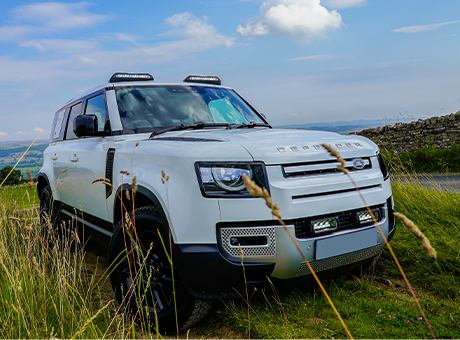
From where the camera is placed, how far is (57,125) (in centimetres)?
569

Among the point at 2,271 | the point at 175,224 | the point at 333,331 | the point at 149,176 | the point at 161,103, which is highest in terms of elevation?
the point at 161,103

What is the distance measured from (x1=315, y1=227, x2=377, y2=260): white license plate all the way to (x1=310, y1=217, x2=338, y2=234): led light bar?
6 cm

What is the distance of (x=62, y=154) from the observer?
182 inches

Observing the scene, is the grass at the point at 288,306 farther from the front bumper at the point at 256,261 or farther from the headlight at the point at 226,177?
the headlight at the point at 226,177

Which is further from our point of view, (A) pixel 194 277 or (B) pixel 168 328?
(B) pixel 168 328

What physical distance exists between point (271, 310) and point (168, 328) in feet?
2.55

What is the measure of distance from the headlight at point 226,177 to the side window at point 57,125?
156 inches

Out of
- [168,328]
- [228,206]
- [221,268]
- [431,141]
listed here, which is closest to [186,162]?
[228,206]

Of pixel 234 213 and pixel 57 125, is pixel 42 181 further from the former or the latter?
pixel 234 213

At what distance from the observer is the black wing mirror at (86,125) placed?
3.27 meters

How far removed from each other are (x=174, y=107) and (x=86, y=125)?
2.88 ft

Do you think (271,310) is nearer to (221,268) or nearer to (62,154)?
(221,268)

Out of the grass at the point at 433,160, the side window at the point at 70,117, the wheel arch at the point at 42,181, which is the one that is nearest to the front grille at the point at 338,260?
the side window at the point at 70,117

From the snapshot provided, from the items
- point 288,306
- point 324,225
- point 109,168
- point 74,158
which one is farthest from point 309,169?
point 74,158
